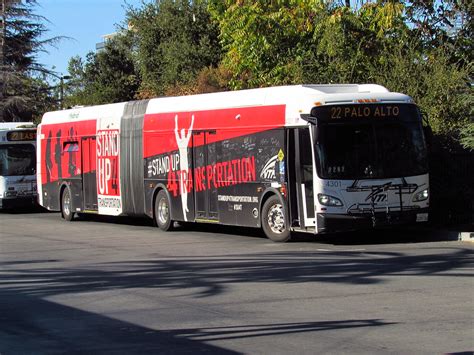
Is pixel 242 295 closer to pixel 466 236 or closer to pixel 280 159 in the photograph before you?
pixel 280 159

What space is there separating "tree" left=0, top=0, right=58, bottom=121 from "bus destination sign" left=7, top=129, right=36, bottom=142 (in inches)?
818

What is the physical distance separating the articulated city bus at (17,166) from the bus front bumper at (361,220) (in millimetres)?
16907

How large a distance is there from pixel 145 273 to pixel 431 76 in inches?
430

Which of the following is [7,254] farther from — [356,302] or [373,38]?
[373,38]

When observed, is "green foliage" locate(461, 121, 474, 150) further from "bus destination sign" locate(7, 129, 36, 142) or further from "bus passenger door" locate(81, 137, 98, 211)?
"bus destination sign" locate(7, 129, 36, 142)

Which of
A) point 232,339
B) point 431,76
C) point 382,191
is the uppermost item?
point 431,76

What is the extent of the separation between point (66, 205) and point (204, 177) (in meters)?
8.37

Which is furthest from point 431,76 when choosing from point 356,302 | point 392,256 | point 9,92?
point 9,92

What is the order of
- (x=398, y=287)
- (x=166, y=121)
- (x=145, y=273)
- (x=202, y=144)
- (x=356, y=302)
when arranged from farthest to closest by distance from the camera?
(x=166, y=121), (x=202, y=144), (x=145, y=273), (x=398, y=287), (x=356, y=302)

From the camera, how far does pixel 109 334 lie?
846 cm

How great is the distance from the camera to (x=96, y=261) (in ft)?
48.9

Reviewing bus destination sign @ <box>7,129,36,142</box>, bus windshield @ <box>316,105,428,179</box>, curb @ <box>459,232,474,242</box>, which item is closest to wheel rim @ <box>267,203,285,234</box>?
bus windshield @ <box>316,105,428,179</box>

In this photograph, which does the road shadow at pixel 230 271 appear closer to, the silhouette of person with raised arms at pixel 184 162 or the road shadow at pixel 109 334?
the road shadow at pixel 109 334

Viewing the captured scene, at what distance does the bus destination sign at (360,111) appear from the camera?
16.1m
